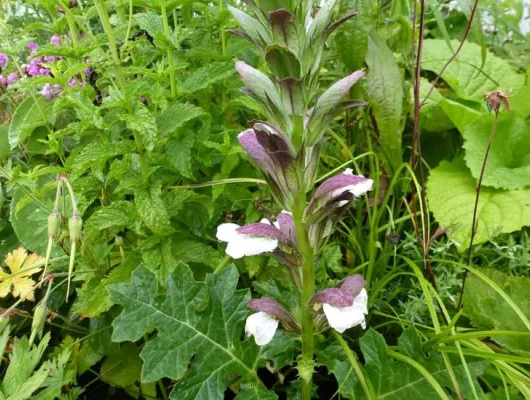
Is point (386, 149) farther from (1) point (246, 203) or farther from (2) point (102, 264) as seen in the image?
(2) point (102, 264)

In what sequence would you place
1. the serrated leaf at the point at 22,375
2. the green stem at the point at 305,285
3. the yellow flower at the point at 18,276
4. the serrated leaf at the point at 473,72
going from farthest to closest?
the serrated leaf at the point at 473,72 < the yellow flower at the point at 18,276 < the serrated leaf at the point at 22,375 < the green stem at the point at 305,285

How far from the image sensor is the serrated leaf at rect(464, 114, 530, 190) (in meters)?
1.22

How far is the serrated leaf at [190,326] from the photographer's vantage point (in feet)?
2.62

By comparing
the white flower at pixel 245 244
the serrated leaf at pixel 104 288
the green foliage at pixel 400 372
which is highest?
the white flower at pixel 245 244

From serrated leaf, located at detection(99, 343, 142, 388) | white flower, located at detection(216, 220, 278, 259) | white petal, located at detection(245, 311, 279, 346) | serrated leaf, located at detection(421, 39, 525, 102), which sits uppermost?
white flower, located at detection(216, 220, 278, 259)

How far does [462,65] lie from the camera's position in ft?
5.20

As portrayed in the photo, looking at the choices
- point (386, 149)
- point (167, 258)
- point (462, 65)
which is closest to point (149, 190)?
point (167, 258)

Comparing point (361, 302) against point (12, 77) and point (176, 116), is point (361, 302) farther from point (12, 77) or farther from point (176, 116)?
point (12, 77)

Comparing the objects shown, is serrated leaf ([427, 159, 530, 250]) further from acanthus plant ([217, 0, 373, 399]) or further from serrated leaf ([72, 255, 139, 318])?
serrated leaf ([72, 255, 139, 318])

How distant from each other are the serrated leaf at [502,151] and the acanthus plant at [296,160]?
65cm

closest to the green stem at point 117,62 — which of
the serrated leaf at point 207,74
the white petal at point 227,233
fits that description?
the serrated leaf at point 207,74

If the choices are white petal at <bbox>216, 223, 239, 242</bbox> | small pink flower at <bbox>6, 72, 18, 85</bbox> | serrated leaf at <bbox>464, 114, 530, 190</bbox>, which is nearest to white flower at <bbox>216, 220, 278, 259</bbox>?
white petal at <bbox>216, 223, 239, 242</bbox>

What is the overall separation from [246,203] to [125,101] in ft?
1.06

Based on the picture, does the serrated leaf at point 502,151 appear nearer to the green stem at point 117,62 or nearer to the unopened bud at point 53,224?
the green stem at point 117,62
